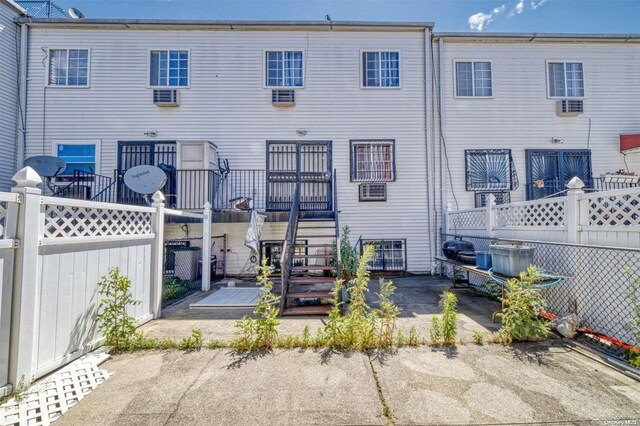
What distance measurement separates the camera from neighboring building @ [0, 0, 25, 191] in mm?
7172

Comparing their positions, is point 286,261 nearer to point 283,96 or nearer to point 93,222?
point 93,222

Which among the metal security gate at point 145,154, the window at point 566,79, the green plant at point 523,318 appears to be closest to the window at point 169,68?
the metal security gate at point 145,154

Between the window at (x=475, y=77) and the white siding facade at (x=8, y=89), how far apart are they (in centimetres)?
1262

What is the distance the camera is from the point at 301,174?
7.66 metres

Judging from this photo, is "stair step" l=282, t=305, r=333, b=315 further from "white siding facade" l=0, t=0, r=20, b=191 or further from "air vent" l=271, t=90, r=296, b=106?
"white siding facade" l=0, t=0, r=20, b=191

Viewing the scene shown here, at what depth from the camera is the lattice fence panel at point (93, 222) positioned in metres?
2.73

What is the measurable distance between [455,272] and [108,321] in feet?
21.8

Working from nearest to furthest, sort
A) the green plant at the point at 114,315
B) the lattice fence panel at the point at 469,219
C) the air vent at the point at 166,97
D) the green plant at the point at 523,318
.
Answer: the green plant at the point at 114,315 → the green plant at the point at 523,318 → the lattice fence panel at the point at 469,219 → the air vent at the point at 166,97

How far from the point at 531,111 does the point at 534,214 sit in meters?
5.22

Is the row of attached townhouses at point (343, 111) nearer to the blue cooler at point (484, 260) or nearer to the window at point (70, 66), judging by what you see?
the window at point (70, 66)

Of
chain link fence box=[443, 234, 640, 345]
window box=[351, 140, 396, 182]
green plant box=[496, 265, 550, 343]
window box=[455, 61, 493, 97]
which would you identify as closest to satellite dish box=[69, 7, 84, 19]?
window box=[351, 140, 396, 182]

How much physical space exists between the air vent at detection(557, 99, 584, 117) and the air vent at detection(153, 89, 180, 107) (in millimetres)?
11178

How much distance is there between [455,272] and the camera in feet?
21.3

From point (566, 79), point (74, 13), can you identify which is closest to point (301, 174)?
point (566, 79)
